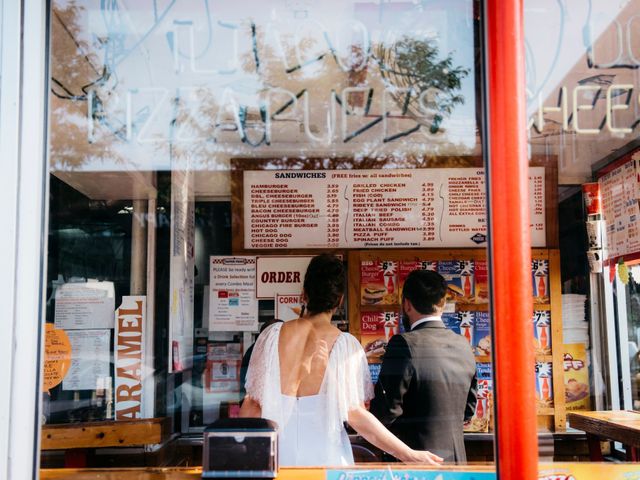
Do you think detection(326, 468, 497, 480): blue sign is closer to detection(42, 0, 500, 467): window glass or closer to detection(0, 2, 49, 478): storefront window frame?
detection(0, 2, 49, 478): storefront window frame

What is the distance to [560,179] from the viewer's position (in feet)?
14.9

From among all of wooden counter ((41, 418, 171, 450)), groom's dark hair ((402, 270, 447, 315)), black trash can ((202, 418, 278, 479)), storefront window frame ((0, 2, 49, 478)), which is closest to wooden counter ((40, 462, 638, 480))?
black trash can ((202, 418, 278, 479))

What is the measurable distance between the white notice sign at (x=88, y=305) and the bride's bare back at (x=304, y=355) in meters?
1.93

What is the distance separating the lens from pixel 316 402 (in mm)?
2863

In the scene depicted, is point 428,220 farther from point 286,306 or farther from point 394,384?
point 394,384

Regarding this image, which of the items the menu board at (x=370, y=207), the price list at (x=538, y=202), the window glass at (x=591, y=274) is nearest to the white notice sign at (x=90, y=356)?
the menu board at (x=370, y=207)

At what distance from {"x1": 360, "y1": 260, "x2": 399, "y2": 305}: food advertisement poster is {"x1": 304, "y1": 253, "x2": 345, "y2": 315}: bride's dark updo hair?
37.9 inches

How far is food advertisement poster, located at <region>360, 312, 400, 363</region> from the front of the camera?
4.44 meters

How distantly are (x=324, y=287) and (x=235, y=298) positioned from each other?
1.47 metres

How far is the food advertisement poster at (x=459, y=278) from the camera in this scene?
4.45 m

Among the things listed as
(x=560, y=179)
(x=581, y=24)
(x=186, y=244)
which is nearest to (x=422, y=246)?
(x=560, y=179)

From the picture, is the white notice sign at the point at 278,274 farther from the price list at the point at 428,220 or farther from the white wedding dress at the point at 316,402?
the white wedding dress at the point at 316,402

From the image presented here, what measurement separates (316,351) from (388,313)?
1.58m

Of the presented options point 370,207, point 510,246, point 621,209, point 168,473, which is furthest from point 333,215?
point 510,246
